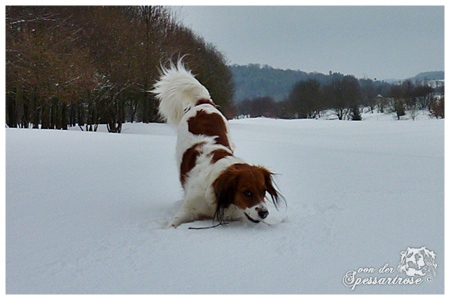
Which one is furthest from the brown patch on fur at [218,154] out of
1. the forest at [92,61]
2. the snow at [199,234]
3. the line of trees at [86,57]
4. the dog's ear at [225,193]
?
the line of trees at [86,57]

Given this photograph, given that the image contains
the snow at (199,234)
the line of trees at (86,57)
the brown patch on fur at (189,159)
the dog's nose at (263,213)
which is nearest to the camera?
the snow at (199,234)

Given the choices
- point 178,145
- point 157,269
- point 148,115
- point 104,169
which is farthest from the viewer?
point 148,115

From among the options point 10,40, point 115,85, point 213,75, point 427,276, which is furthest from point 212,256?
point 213,75

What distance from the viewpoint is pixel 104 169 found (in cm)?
529

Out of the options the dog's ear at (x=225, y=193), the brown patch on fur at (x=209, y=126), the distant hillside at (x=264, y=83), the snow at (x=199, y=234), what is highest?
the distant hillside at (x=264, y=83)

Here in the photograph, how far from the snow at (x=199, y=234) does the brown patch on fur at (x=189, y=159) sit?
0.95ft

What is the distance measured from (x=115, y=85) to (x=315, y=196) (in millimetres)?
18035

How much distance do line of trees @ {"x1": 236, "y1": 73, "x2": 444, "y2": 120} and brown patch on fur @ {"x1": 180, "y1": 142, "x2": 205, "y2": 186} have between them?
3744 cm

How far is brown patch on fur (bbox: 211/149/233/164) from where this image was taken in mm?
3697

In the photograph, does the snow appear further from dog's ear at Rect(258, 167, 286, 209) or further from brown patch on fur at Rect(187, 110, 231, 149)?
brown patch on fur at Rect(187, 110, 231, 149)

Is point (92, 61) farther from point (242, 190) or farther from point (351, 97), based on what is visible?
point (351, 97)

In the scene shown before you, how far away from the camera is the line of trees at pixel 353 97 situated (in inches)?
1591

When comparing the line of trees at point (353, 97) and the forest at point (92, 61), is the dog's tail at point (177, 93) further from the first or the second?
Result: the line of trees at point (353, 97)

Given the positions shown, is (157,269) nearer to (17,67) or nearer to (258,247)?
(258,247)
